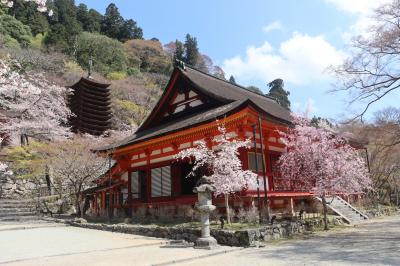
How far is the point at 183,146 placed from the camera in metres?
16.8

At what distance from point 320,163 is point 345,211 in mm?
5669

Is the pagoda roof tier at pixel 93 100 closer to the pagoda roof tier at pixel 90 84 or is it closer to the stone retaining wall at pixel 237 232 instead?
the pagoda roof tier at pixel 90 84

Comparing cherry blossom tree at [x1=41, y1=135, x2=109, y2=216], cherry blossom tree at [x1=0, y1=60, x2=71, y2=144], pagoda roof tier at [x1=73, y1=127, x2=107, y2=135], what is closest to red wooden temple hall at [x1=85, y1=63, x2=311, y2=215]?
cherry blossom tree at [x1=41, y1=135, x2=109, y2=216]

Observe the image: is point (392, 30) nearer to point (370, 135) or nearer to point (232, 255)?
point (370, 135)

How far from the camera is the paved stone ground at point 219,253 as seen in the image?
796cm

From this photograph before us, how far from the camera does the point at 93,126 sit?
4172cm

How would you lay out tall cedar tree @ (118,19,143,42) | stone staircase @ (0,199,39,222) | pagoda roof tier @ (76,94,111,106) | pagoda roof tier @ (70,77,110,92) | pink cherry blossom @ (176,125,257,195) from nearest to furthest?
pink cherry blossom @ (176,125,257,195) → stone staircase @ (0,199,39,222) → pagoda roof tier @ (76,94,111,106) → pagoda roof tier @ (70,77,110,92) → tall cedar tree @ (118,19,143,42)

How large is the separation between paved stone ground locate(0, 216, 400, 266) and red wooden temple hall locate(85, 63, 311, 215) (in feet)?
12.3

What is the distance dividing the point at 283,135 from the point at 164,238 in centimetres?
714

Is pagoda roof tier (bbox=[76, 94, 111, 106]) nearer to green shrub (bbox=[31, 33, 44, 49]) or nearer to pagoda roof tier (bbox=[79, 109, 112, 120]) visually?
pagoda roof tier (bbox=[79, 109, 112, 120])

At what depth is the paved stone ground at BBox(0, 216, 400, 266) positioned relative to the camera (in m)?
7.96

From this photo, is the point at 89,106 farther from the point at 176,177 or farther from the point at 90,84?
the point at 176,177

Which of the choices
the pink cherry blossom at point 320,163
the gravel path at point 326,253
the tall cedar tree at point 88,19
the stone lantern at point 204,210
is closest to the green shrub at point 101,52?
the tall cedar tree at point 88,19

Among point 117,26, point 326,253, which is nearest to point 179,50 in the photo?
point 117,26
